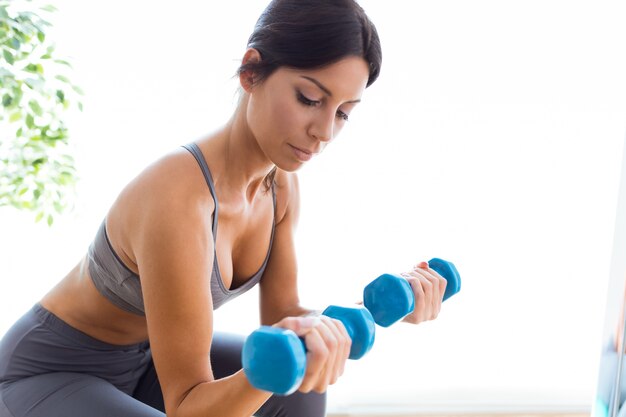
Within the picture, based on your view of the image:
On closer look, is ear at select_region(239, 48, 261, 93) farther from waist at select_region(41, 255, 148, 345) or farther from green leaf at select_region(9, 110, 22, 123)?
green leaf at select_region(9, 110, 22, 123)

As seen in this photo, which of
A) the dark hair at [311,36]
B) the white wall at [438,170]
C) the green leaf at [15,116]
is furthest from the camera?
the white wall at [438,170]

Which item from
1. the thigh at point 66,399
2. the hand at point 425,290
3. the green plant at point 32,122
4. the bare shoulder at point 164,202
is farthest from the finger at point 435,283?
the green plant at point 32,122

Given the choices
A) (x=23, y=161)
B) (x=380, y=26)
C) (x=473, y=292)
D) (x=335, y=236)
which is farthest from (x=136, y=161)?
(x=473, y=292)

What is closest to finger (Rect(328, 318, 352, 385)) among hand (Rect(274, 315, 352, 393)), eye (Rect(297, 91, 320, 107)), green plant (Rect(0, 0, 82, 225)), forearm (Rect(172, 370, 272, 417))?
hand (Rect(274, 315, 352, 393))

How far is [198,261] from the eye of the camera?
107cm

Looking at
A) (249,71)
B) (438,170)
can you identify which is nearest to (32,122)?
(249,71)

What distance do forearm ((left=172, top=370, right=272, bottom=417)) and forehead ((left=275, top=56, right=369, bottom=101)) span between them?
17.5 inches

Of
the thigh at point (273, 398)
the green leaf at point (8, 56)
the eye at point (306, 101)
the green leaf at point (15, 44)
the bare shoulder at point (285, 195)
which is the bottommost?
the thigh at point (273, 398)

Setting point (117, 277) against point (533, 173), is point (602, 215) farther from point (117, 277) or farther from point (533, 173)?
point (117, 277)

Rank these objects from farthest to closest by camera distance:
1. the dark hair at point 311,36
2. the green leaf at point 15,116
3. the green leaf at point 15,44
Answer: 1. the green leaf at point 15,116
2. the green leaf at point 15,44
3. the dark hair at point 311,36

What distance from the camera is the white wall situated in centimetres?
218

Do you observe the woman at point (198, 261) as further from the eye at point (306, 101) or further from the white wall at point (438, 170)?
the white wall at point (438, 170)

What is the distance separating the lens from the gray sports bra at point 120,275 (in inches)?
45.8

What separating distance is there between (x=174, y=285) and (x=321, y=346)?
310mm
